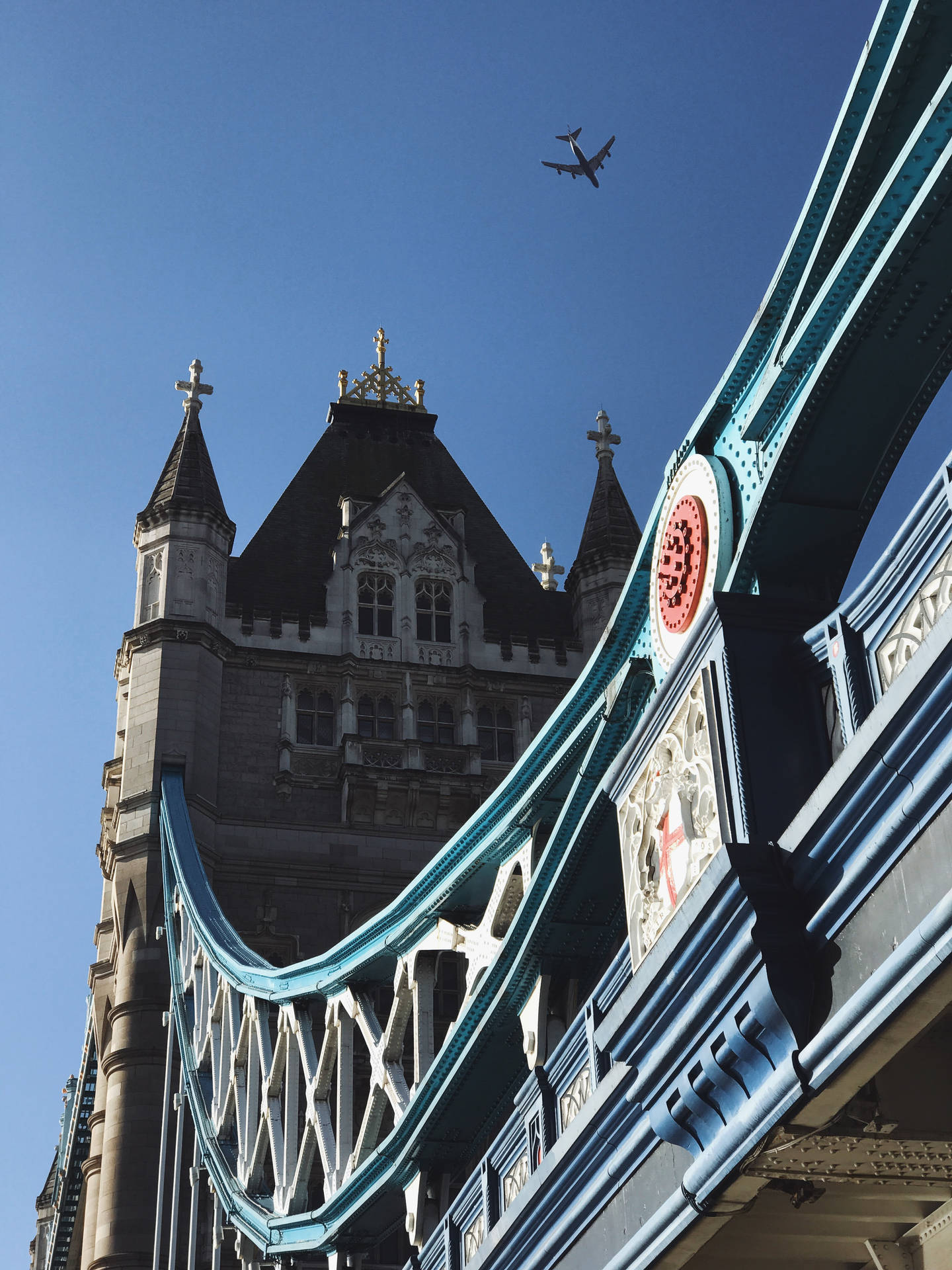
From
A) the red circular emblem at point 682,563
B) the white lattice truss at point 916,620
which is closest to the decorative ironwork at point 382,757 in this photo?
the red circular emblem at point 682,563

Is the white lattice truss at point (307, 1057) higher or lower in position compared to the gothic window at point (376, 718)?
lower

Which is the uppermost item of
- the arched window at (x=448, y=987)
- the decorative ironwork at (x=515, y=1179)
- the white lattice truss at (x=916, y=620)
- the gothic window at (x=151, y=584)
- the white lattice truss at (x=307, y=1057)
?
the gothic window at (x=151, y=584)

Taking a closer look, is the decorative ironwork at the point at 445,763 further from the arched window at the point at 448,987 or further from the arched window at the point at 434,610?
the arched window at the point at 448,987

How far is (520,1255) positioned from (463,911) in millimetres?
5092

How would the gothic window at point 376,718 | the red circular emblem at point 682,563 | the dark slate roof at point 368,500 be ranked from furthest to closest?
1. the dark slate roof at point 368,500
2. the gothic window at point 376,718
3. the red circular emblem at point 682,563

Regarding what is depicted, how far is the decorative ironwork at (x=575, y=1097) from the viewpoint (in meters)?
10.6

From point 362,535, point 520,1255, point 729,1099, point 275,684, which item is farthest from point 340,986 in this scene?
point 362,535

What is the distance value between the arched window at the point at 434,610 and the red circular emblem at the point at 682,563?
85.3 ft

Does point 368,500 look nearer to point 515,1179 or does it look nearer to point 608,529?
point 608,529

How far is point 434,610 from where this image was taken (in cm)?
3662

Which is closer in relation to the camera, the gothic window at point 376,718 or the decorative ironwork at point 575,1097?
the decorative ironwork at point 575,1097

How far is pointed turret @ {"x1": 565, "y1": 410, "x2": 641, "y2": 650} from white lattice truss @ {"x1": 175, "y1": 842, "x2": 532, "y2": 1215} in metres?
12.1

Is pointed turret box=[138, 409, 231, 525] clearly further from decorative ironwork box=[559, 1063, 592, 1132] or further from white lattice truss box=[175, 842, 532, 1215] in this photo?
decorative ironwork box=[559, 1063, 592, 1132]

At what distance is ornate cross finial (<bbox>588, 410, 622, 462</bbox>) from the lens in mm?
38375
